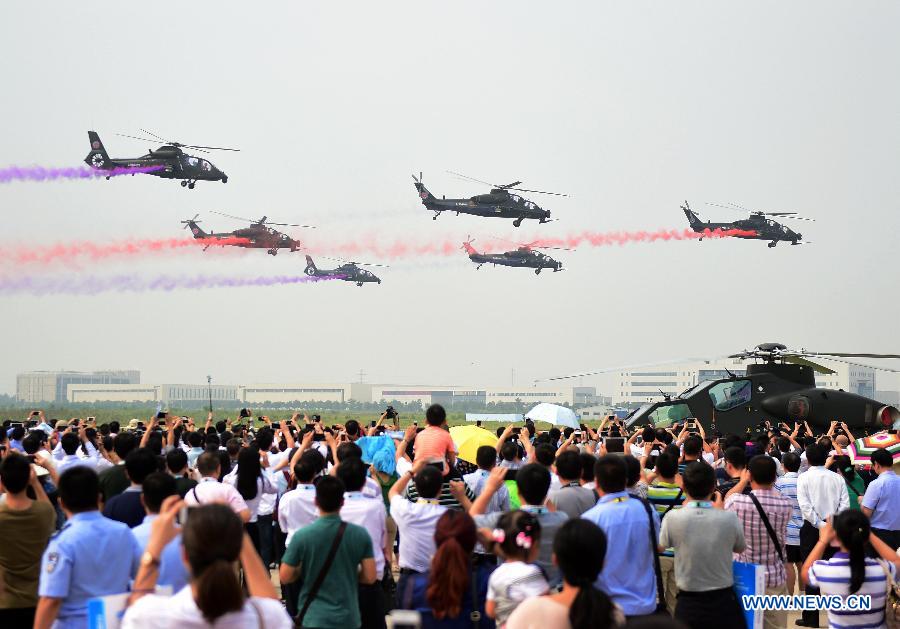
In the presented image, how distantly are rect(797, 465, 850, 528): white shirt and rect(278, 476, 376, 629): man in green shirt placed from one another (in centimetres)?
566

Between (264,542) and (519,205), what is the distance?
34.7 meters

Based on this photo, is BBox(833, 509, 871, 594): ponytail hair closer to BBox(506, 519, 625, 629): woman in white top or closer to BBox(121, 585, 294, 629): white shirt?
BBox(506, 519, 625, 629): woman in white top

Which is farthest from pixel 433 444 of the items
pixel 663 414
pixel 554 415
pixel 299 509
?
pixel 663 414

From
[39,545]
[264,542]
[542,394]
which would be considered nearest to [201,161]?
[264,542]

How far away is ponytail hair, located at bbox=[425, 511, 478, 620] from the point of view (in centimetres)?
582

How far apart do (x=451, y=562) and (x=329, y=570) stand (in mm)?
761

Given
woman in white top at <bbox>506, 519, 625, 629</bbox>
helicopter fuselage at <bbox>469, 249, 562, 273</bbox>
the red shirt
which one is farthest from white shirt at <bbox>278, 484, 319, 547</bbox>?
helicopter fuselage at <bbox>469, 249, 562, 273</bbox>

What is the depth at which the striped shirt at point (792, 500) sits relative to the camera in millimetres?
10648

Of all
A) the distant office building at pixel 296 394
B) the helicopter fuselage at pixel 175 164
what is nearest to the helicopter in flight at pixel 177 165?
the helicopter fuselage at pixel 175 164

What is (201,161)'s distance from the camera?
4056cm

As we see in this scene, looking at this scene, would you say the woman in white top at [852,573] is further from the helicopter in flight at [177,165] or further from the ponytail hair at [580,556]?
the helicopter in flight at [177,165]

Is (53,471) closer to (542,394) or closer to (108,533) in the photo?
(108,533)

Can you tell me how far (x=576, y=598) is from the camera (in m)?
4.55

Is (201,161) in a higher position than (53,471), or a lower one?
higher
